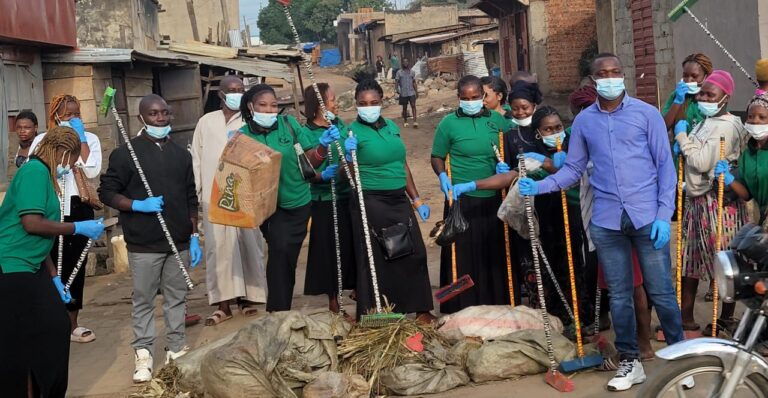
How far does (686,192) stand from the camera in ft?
22.3

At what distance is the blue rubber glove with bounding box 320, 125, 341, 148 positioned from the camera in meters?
7.28

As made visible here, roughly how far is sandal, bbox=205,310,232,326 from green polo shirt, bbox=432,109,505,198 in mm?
2450

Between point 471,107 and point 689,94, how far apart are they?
62.1 inches

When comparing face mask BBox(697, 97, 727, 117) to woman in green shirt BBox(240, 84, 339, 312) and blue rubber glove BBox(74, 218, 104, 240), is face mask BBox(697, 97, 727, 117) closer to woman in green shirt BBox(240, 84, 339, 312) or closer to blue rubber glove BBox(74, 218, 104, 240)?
woman in green shirt BBox(240, 84, 339, 312)

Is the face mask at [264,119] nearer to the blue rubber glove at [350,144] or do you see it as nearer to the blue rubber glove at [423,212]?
the blue rubber glove at [350,144]

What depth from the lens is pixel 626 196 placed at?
5727 mm

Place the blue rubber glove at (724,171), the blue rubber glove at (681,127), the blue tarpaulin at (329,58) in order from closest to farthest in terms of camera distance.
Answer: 1. the blue rubber glove at (724,171)
2. the blue rubber glove at (681,127)
3. the blue tarpaulin at (329,58)

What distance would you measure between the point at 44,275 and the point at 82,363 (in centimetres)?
223

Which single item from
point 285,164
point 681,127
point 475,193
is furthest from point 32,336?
point 681,127

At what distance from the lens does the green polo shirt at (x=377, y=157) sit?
7.35 m

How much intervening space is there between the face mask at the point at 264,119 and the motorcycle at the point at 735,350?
4056 mm

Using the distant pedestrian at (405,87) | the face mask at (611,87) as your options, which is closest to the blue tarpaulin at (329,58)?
the distant pedestrian at (405,87)

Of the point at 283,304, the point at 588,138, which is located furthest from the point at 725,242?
the point at 283,304

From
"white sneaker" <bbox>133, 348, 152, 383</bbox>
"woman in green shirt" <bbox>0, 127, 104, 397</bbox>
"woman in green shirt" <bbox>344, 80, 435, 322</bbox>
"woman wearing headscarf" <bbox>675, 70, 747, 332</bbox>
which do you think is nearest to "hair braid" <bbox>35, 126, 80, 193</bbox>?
"woman in green shirt" <bbox>0, 127, 104, 397</bbox>
